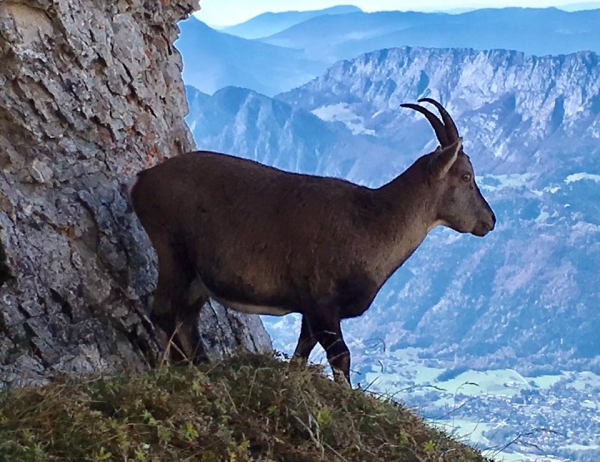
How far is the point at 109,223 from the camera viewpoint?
21.9 ft

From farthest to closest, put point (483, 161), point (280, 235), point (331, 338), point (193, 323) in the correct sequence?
point (483, 161)
point (193, 323)
point (280, 235)
point (331, 338)

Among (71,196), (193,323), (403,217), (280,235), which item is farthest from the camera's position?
(71,196)

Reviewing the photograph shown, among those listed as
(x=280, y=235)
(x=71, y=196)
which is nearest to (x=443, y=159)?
(x=280, y=235)

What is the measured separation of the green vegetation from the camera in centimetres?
388

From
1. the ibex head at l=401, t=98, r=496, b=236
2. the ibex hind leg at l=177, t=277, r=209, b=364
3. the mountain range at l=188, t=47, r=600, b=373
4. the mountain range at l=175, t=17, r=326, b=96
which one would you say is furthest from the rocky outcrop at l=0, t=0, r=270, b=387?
the mountain range at l=175, t=17, r=326, b=96

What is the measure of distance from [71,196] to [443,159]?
90.4 inches

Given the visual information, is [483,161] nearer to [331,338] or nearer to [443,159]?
[443,159]

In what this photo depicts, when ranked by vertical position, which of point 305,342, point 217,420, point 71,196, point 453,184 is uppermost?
point 453,184

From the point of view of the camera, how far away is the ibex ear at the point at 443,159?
6270 millimetres

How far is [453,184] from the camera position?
6469mm

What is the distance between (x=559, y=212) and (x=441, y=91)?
5.36 meters

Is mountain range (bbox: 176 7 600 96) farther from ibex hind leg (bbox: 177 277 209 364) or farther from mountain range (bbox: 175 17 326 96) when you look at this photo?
ibex hind leg (bbox: 177 277 209 364)

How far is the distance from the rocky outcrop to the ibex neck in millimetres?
1322

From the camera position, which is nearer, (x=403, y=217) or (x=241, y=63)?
(x=403, y=217)
